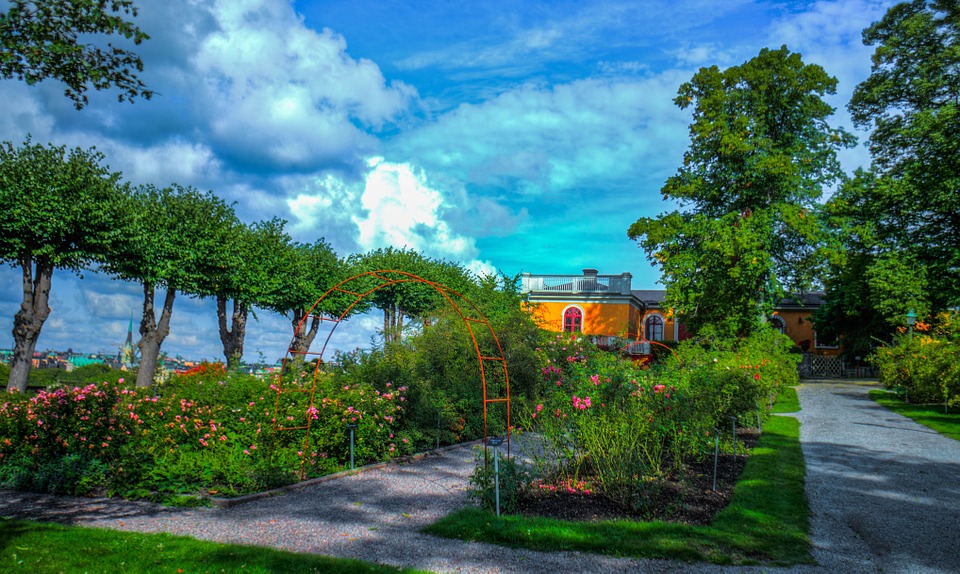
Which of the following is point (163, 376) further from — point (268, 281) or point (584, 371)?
point (584, 371)

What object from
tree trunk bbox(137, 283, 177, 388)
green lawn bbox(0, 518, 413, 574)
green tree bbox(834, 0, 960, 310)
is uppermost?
green tree bbox(834, 0, 960, 310)

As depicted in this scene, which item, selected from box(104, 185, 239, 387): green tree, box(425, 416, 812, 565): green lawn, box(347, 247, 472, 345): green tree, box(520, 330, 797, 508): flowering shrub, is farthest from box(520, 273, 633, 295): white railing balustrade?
box(425, 416, 812, 565): green lawn

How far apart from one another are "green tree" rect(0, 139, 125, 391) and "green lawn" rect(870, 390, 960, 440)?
782 inches

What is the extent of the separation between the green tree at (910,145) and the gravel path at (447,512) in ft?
50.3

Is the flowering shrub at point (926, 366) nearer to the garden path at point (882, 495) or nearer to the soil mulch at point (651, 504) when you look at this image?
the garden path at point (882, 495)

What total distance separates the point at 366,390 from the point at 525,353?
5.92m

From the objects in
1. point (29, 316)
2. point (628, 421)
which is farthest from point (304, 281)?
point (628, 421)

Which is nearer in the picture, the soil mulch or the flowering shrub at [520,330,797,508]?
the soil mulch

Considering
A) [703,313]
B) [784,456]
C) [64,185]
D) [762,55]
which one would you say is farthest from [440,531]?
Answer: [762,55]

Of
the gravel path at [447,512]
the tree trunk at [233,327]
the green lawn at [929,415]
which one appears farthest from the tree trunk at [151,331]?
the green lawn at [929,415]

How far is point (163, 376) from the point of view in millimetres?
19156

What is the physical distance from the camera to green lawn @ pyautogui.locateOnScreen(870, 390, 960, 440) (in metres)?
14.0

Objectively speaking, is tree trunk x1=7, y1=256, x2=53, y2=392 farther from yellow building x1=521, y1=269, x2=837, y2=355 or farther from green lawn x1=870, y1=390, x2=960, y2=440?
yellow building x1=521, y1=269, x2=837, y2=355

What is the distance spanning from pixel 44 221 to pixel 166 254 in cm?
386
